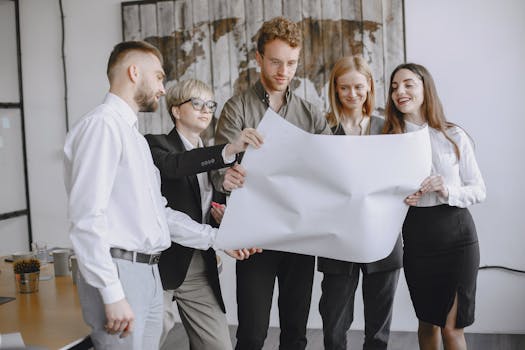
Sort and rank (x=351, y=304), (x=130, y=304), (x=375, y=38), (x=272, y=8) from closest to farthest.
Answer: (x=130, y=304) → (x=351, y=304) → (x=375, y=38) → (x=272, y=8)

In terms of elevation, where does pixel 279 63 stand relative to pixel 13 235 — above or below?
above

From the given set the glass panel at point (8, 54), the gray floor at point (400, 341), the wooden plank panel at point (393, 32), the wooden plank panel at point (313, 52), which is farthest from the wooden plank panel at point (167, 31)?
the gray floor at point (400, 341)

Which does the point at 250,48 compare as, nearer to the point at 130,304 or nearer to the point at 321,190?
the point at 321,190

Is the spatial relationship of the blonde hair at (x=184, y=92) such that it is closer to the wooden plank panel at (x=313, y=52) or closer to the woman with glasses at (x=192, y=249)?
the woman with glasses at (x=192, y=249)

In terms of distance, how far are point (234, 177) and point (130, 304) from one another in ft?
1.83

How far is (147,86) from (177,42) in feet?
7.78

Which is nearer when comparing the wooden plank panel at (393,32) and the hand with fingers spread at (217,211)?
the hand with fingers spread at (217,211)

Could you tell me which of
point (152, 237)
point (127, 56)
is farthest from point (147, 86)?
point (152, 237)

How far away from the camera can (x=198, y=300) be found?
225cm

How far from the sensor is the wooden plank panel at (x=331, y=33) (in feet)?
12.5

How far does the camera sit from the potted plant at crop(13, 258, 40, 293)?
2164 millimetres

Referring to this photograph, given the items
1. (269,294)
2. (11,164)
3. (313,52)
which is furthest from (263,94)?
(11,164)

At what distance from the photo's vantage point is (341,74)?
250 cm

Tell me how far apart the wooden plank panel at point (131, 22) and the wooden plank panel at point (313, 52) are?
1149 millimetres
